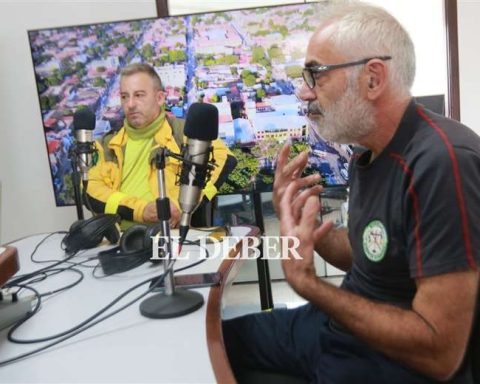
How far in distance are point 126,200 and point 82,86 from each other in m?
0.89

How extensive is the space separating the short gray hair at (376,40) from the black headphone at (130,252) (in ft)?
2.40

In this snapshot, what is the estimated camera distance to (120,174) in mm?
2412

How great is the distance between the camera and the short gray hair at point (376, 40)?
1.09m

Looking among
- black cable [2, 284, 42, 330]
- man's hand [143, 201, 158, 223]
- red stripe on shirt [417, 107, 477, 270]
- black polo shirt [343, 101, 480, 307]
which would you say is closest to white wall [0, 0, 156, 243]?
man's hand [143, 201, 158, 223]

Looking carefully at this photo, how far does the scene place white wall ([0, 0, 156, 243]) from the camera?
286 cm

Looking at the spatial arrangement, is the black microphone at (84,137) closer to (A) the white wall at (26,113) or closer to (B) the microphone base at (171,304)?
(B) the microphone base at (171,304)

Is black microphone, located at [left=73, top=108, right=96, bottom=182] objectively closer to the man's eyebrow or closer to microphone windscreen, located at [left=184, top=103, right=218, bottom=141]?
microphone windscreen, located at [left=184, top=103, right=218, bottom=141]

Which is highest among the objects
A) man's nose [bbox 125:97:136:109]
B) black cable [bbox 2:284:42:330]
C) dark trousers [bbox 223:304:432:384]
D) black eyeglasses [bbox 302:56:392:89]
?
black eyeglasses [bbox 302:56:392:89]

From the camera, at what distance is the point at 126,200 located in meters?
2.26

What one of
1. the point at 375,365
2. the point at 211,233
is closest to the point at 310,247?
the point at 375,365

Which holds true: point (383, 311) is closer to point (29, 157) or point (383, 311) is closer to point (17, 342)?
point (17, 342)

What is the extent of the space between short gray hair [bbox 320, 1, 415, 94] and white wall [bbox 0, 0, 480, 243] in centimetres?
171

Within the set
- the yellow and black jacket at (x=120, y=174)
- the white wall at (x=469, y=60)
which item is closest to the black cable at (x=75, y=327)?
the yellow and black jacket at (x=120, y=174)

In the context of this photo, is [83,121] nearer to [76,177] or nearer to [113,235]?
[76,177]
